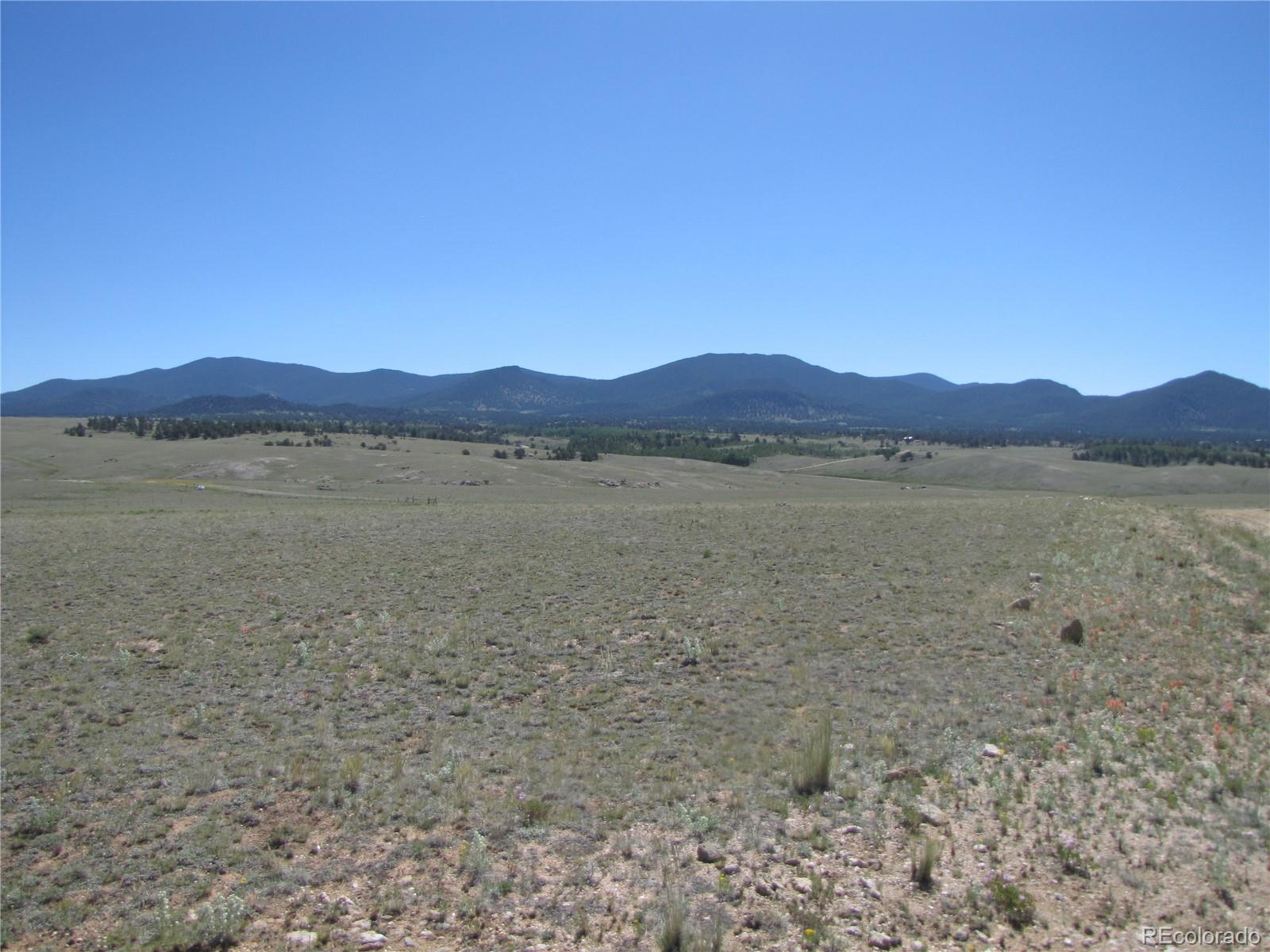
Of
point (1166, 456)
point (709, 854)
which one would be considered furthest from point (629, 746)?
point (1166, 456)

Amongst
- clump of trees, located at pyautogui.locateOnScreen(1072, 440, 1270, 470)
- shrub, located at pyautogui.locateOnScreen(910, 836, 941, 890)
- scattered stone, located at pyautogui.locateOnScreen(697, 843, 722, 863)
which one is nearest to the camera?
shrub, located at pyautogui.locateOnScreen(910, 836, 941, 890)

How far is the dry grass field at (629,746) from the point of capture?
6576mm

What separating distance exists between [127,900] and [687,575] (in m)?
15.1

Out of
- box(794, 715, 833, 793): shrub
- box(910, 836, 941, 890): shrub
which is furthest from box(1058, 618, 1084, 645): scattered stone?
box(910, 836, 941, 890): shrub

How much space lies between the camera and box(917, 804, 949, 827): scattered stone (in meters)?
7.88

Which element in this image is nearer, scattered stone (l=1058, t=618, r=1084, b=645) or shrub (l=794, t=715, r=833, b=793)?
shrub (l=794, t=715, r=833, b=793)

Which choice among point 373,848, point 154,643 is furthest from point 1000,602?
point 154,643

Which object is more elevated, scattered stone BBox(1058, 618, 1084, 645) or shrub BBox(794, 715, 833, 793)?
scattered stone BBox(1058, 618, 1084, 645)

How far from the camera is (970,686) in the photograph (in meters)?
12.2

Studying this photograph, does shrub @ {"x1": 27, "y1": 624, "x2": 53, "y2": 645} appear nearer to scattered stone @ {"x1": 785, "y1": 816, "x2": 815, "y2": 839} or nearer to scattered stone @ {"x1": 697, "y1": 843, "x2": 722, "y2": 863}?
scattered stone @ {"x1": 697, "y1": 843, "x2": 722, "y2": 863}

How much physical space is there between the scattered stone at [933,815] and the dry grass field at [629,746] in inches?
1.7

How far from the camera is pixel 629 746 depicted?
33.3 feet

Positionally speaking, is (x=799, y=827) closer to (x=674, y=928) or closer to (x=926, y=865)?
(x=926, y=865)

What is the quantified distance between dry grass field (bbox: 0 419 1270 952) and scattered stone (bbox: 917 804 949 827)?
0.14ft
